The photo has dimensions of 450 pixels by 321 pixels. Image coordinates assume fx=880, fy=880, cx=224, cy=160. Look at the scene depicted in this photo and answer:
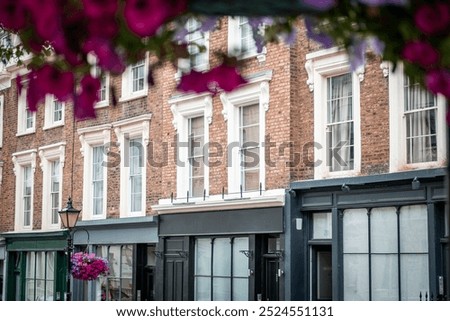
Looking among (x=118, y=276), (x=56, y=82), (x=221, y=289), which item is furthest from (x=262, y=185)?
(x=56, y=82)

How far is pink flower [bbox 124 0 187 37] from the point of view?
2.26 metres

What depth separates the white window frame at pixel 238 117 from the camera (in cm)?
1845

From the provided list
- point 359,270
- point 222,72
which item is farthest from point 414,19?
point 359,270

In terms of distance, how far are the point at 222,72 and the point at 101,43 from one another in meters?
0.37

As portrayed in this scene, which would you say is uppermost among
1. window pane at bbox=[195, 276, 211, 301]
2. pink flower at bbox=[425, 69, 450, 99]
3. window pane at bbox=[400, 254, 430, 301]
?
pink flower at bbox=[425, 69, 450, 99]

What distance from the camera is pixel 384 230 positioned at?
1588cm

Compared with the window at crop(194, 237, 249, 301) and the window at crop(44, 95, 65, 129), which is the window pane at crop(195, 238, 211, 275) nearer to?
the window at crop(194, 237, 249, 301)

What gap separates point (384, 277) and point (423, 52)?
13587 millimetres

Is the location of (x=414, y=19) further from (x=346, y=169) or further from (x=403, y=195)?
(x=346, y=169)

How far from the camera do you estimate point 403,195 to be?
608 inches

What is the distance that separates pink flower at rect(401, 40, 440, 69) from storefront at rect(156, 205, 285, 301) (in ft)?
49.7

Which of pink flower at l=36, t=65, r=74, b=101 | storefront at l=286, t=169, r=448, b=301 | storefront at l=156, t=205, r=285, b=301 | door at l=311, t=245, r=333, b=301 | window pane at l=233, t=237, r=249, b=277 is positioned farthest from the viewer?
window pane at l=233, t=237, r=249, b=277

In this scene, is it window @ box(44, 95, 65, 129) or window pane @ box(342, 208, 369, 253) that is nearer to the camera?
window pane @ box(342, 208, 369, 253)

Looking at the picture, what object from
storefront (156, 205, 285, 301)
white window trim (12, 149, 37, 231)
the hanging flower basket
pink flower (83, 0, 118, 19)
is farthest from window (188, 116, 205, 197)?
pink flower (83, 0, 118, 19)
